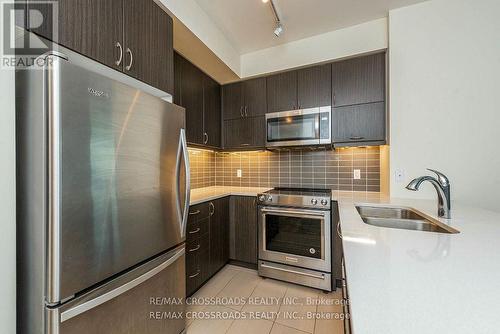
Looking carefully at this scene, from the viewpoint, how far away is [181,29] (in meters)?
1.72

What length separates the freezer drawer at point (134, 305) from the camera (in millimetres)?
846

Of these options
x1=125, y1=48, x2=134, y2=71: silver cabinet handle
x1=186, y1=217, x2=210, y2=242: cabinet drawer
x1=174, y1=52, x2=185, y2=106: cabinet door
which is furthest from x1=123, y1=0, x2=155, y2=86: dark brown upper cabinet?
x1=186, y1=217, x2=210, y2=242: cabinet drawer

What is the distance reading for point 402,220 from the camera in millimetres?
1449

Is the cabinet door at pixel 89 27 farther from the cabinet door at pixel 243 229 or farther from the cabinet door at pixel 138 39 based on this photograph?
the cabinet door at pixel 243 229

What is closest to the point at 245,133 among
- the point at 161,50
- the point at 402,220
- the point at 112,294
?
the point at 161,50

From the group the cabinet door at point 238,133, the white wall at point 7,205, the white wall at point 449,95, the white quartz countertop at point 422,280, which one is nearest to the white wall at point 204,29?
the cabinet door at point 238,133

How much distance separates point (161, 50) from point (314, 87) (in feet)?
5.20

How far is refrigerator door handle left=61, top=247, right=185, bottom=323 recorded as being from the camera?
83 cm

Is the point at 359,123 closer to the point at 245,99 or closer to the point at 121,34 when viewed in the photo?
the point at 245,99

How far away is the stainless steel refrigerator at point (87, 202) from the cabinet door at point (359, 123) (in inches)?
69.3

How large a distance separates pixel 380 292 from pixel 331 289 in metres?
1.75

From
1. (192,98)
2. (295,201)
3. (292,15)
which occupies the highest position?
(292,15)

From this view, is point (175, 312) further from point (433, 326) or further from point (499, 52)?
point (499, 52)

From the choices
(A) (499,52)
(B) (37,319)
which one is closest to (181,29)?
(B) (37,319)
